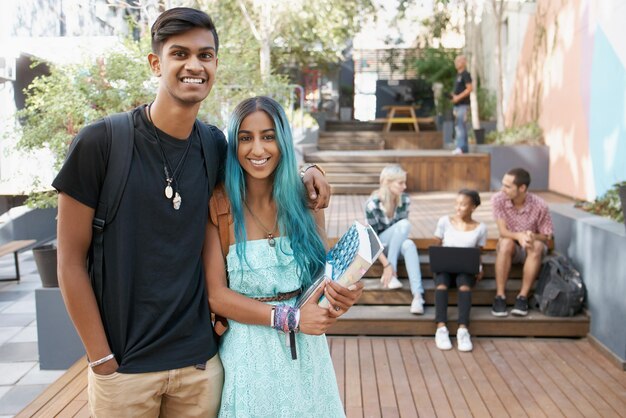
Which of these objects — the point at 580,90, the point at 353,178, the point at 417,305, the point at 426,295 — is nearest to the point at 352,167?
the point at 353,178

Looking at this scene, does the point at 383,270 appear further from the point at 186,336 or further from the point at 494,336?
the point at 186,336

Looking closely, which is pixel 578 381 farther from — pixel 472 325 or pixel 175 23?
pixel 175 23

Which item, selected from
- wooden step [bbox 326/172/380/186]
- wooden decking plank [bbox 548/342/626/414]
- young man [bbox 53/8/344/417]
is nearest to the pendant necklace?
young man [bbox 53/8/344/417]

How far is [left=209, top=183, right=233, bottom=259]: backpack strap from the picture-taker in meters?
1.85

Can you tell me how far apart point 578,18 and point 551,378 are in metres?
5.96

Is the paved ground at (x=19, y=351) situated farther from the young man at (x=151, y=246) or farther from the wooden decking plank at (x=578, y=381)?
the wooden decking plank at (x=578, y=381)

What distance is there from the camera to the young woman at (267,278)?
1.80 m

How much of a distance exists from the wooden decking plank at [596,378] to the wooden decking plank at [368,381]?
1.30 meters

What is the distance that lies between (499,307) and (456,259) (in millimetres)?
496

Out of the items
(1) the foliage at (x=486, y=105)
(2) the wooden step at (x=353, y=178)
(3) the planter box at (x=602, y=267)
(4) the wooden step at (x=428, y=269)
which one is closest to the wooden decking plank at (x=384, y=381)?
(4) the wooden step at (x=428, y=269)

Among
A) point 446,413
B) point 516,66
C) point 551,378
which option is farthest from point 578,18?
point 446,413

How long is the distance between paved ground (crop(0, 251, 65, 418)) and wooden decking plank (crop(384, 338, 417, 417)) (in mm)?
2165

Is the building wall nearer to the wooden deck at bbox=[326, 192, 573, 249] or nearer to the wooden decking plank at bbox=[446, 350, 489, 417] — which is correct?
the wooden deck at bbox=[326, 192, 573, 249]

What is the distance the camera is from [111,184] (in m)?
1.62
